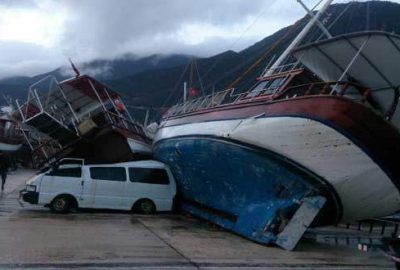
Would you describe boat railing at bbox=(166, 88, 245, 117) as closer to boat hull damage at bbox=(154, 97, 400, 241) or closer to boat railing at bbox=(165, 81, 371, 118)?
boat railing at bbox=(165, 81, 371, 118)

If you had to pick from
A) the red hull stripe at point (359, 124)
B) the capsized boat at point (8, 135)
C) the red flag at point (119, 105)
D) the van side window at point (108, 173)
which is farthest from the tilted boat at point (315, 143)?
the capsized boat at point (8, 135)

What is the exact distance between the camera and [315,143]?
11.8 meters

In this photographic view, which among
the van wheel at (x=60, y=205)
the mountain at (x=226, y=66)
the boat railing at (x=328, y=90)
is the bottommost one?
the van wheel at (x=60, y=205)

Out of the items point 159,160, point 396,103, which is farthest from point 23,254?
point 159,160

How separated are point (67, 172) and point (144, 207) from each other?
99.6 inches

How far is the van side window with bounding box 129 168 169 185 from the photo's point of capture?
18500 mm

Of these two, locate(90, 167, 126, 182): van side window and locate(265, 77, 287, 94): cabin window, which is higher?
locate(265, 77, 287, 94): cabin window

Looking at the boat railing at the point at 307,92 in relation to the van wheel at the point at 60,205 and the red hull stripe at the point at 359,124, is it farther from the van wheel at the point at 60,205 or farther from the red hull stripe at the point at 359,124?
the van wheel at the point at 60,205

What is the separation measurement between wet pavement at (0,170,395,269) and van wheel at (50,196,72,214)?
127cm

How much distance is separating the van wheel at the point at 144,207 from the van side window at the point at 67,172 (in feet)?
6.42

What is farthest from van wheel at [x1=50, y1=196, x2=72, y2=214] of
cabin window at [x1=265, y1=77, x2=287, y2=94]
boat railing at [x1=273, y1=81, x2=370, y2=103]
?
boat railing at [x1=273, y1=81, x2=370, y2=103]

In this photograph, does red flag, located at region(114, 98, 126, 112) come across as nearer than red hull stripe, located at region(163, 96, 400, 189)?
No

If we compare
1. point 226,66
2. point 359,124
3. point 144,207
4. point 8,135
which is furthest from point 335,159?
point 226,66

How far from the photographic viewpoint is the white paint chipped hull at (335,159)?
11594 mm
